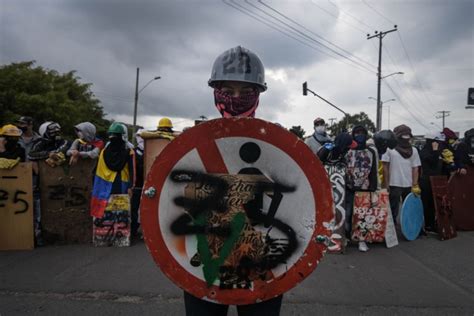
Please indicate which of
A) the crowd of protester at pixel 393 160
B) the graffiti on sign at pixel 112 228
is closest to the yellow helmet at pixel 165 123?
the graffiti on sign at pixel 112 228

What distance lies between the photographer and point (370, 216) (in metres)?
5.39

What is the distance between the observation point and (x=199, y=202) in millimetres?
1294

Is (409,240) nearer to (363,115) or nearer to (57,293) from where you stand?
(57,293)

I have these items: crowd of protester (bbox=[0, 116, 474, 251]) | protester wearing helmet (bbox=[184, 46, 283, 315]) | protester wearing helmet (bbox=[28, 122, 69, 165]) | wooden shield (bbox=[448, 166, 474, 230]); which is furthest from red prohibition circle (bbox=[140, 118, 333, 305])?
wooden shield (bbox=[448, 166, 474, 230])

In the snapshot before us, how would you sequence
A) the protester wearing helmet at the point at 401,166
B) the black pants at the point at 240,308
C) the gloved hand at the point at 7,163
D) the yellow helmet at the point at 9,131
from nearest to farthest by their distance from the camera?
1. the black pants at the point at 240,308
2. the gloved hand at the point at 7,163
3. the yellow helmet at the point at 9,131
4. the protester wearing helmet at the point at 401,166

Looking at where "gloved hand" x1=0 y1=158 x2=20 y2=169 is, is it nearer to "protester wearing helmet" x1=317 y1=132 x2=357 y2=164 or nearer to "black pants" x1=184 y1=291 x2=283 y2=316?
"protester wearing helmet" x1=317 y1=132 x2=357 y2=164

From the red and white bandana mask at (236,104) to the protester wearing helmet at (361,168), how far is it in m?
3.97

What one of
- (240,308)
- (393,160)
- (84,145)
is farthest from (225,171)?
(393,160)

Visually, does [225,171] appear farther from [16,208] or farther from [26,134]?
[26,134]

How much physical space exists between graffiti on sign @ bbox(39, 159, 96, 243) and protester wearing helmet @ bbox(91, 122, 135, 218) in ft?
0.78

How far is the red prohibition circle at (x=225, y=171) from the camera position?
1.29m

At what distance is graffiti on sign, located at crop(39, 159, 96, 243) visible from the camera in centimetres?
539

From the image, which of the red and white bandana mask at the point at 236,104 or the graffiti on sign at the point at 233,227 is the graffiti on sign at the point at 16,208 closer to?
the red and white bandana mask at the point at 236,104

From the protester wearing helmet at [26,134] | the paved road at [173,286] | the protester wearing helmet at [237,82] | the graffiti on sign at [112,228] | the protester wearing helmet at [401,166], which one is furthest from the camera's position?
the protester wearing helmet at [401,166]
